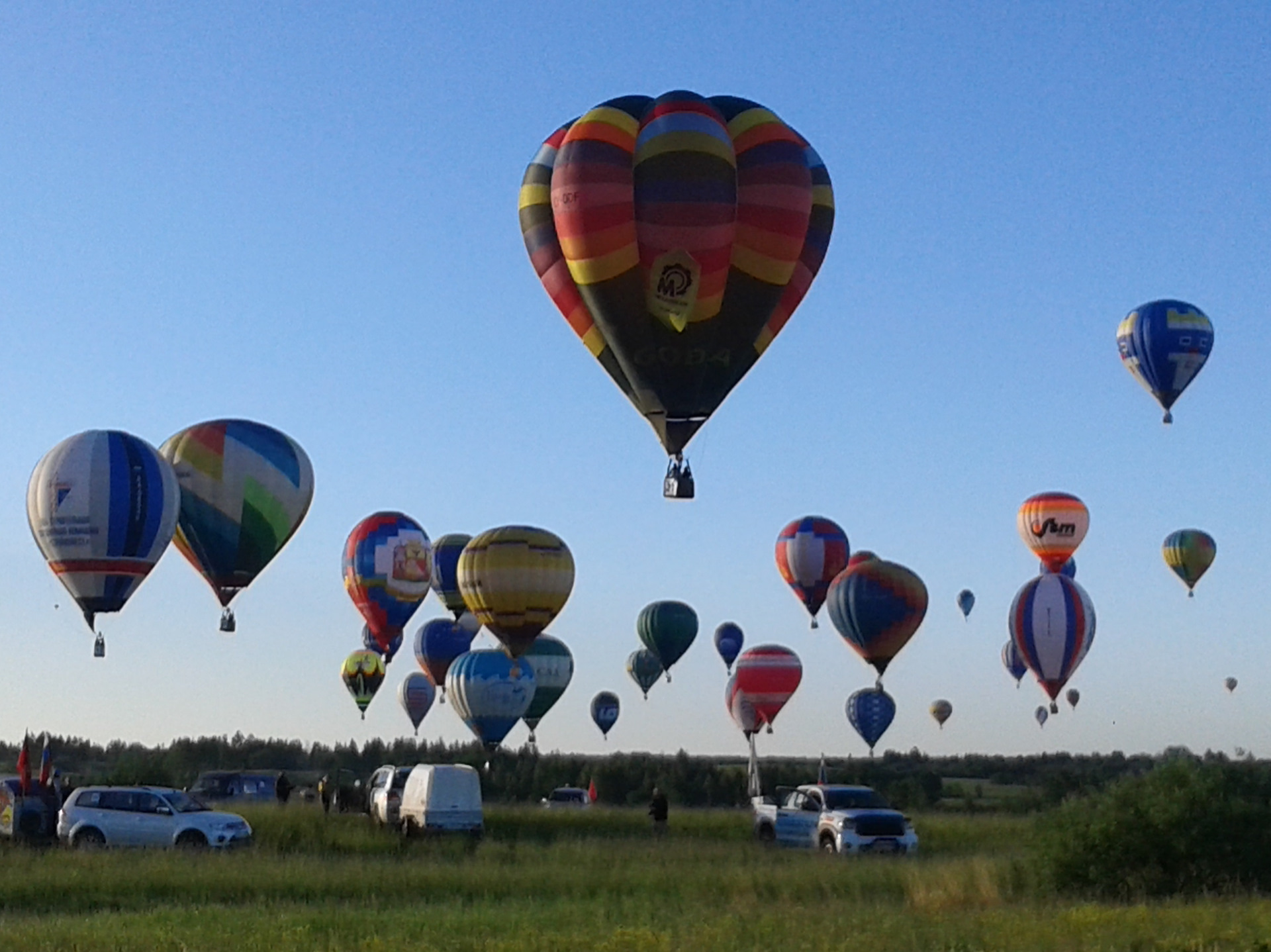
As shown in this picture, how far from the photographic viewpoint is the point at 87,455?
4584 centimetres

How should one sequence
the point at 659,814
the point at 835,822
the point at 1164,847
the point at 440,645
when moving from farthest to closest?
the point at 440,645 → the point at 659,814 → the point at 835,822 → the point at 1164,847

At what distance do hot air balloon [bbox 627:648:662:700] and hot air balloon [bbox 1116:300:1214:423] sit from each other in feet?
107

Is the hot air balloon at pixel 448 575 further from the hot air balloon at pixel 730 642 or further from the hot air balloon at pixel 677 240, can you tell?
the hot air balloon at pixel 677 240

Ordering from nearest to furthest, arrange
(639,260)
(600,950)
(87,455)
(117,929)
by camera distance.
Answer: (600,950)
(117,929)
(639,260)
(87,455)

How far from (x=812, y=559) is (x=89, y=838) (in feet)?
116

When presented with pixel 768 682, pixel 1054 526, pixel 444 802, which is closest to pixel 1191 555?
pixel 1054 526

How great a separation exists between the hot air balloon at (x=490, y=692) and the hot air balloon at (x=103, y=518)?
18.2 meters

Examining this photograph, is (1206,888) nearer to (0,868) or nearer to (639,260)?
(639,260)

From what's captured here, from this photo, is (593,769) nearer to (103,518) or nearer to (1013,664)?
(1013,664)

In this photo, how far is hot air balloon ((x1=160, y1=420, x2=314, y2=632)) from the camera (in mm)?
48812

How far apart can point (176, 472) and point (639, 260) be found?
20.2m

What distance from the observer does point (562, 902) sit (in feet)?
84.2

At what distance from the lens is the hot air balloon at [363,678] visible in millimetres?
77875

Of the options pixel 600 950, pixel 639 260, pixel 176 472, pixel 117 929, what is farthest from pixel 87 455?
pixel 600 950
